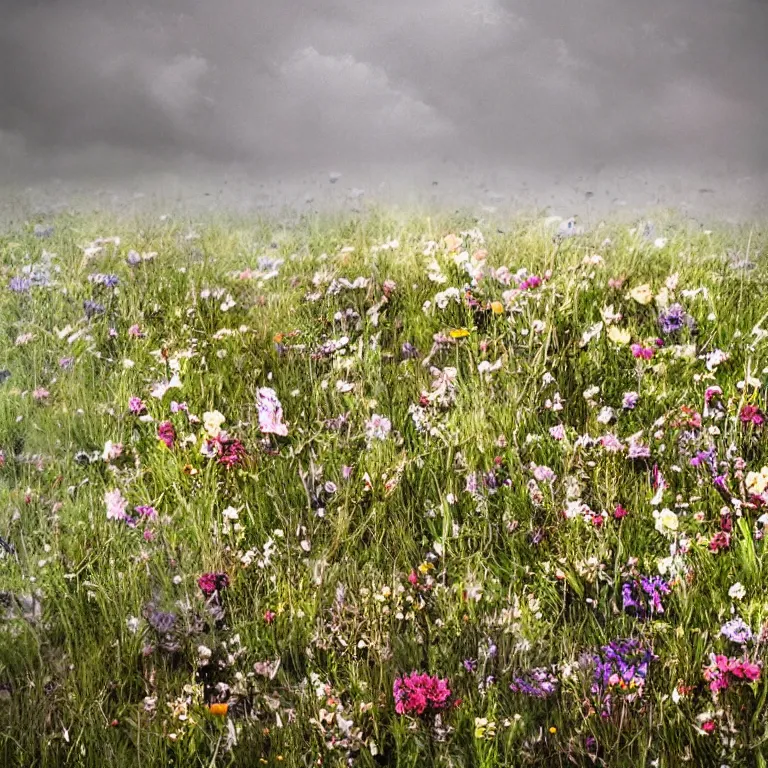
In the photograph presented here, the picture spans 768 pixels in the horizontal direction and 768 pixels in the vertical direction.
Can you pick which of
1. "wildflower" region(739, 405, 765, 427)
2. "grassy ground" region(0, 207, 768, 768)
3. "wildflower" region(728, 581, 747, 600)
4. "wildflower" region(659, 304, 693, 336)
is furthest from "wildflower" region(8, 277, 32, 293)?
"wildflower" region(728, 581, 747, 600)

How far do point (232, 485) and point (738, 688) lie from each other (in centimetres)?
149

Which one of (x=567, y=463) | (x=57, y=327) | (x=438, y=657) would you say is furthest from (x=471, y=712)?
(x=57, y=327)

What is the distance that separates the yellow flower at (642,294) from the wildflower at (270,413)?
1.57 m

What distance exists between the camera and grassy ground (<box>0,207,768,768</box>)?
1563mm

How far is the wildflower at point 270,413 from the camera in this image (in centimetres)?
249

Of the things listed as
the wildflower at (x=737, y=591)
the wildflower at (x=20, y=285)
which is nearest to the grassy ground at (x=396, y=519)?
the wildflower at (x=737, y=591)

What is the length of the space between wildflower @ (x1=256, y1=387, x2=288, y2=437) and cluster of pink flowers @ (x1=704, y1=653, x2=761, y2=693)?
145cm

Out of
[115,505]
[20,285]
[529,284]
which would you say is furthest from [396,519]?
[20,285]

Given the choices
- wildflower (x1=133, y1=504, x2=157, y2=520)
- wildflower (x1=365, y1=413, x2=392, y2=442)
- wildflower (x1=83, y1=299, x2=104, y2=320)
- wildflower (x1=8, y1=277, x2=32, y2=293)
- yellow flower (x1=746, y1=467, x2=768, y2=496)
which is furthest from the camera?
wildflower (x1=8, y1=277, x2=32, y2=293)

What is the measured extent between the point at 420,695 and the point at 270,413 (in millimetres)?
1220

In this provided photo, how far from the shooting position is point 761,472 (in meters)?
2.10

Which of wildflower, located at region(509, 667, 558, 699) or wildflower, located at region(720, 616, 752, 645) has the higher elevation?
wildflower, located at region(720, 616, 752, 645)

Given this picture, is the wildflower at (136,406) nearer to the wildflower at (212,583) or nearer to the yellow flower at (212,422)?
the yellow flower at (212,422)

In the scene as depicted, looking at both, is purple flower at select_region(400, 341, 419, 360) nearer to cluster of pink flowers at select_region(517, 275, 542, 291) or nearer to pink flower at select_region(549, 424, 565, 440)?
cluster of pink flowers at select_region(517, 275, 542, 291)
